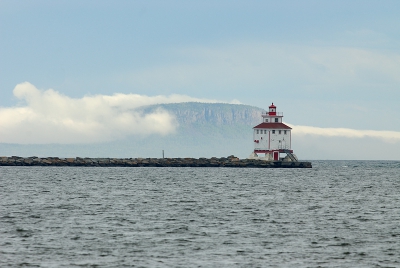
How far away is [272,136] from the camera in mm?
99312

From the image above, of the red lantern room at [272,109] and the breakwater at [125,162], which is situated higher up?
the red lantern room at [272,109]

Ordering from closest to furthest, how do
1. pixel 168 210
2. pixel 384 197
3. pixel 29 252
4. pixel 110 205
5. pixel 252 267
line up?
pixel 252 267
pixel 29 252
pixel 168 210
pixel 110 205
pixel 384 197

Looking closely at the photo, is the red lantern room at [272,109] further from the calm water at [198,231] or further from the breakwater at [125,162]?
the calm water at [198,231]

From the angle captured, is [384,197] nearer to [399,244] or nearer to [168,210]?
[168,210]

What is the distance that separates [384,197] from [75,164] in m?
79.4

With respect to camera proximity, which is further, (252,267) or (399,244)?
(399,244)

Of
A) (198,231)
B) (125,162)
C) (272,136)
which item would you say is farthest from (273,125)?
(198,231)

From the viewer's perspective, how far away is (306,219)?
106ft

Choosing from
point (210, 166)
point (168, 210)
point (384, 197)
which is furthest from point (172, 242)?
point (210, 166)

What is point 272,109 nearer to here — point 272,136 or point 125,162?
point 272,136

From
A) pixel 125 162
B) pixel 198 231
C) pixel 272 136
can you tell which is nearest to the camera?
pixel 198 231

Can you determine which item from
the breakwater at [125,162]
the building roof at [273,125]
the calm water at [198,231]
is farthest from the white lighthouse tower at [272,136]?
the calm water at [198,231]

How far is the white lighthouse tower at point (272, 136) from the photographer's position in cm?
9931

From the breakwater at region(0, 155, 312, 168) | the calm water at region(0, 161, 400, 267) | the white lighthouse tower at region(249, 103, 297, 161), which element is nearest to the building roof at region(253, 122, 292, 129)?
the white lighthouse tower at region(249, 103, 297, 161)
